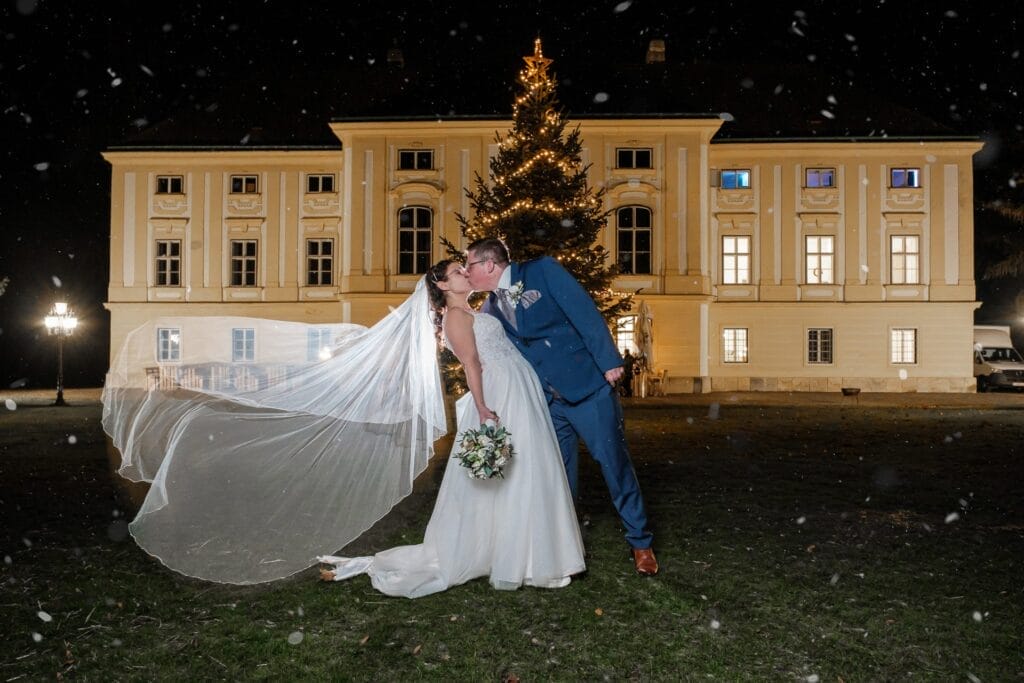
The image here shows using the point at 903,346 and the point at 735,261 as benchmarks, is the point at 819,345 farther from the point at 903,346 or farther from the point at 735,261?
the point at 735,261

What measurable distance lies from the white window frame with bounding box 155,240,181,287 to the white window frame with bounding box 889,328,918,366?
25.5 meters

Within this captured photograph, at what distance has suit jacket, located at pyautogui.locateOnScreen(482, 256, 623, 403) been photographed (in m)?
4.80

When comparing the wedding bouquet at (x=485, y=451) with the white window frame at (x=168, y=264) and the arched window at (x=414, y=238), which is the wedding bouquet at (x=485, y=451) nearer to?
the arched window at (x=414, y=238)

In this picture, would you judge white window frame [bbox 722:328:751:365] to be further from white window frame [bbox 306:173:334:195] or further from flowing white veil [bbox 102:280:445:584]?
flowing white veil [bbox 102:280:445:584]

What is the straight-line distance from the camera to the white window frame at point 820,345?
91.6 ft

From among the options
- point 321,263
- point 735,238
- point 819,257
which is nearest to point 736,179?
point 735,238

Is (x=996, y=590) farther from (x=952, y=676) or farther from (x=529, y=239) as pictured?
(x=529, y=239)

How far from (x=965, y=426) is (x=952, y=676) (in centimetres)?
1306

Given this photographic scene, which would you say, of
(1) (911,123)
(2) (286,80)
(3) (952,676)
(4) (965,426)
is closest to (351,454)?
(3) (952,676)

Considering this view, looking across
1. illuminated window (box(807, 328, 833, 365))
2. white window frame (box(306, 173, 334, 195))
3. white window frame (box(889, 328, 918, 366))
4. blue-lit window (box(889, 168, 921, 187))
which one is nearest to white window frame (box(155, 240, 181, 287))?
white window frame (box(306, 173, 334, 195))

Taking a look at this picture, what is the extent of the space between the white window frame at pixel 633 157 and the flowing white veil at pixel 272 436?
22535 millimetres

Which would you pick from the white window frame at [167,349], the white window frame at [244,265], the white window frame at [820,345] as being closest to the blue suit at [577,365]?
the white window frame at [167,349]

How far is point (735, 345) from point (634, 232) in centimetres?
534

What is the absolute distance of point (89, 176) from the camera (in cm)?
4494
